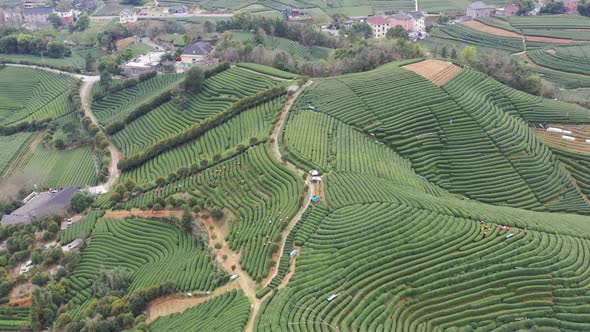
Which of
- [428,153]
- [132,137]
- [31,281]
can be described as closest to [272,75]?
[132,137]

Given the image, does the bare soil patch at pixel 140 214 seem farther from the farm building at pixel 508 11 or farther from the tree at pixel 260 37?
the farm building at pixel 508 11

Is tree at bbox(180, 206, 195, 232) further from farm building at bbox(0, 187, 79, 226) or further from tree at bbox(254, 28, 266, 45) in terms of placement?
tree at bbox(254, 28, 266, 45)

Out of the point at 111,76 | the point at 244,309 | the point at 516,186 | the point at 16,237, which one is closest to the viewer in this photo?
the point at 244,309

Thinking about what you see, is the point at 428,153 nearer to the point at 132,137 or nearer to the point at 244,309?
the point at 244,309

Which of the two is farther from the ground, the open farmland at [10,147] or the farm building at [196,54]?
the farm building at [196,54]

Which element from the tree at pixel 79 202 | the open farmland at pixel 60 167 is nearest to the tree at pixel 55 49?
the open farmland at pixel 60 167

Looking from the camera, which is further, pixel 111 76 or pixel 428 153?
pixel 111 76

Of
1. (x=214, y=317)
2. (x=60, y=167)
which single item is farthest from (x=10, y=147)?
(x=214, y=317)
